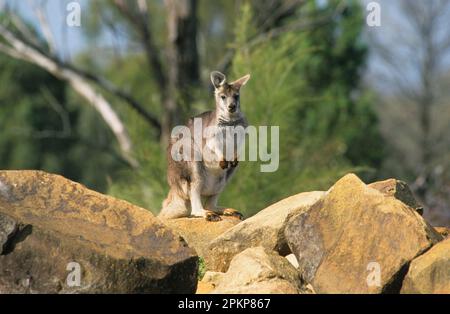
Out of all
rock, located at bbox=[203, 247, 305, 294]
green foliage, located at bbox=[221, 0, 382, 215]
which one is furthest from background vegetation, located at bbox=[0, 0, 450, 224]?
rock, located at bbox=[203, 247, 305, 294]

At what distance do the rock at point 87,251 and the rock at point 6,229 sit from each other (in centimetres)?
4

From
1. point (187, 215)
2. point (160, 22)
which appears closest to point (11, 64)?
point (160, 22)

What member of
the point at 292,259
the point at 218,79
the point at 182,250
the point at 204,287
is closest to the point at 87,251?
the point at 182,250

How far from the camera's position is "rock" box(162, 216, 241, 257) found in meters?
9.52

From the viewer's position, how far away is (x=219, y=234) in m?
9.68

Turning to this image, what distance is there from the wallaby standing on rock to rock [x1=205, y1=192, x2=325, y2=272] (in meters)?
1.21

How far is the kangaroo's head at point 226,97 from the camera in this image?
33.3 feet

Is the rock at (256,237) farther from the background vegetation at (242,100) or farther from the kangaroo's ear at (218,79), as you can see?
the background vegetation at (242,100)

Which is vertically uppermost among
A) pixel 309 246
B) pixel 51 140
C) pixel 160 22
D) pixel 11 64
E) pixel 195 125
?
pixel 160 22

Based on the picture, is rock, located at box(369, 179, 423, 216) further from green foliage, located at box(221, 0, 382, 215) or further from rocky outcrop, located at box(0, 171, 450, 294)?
green foliage, located at box(221, 0, 382, 215)

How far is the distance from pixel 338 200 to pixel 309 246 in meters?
0.47

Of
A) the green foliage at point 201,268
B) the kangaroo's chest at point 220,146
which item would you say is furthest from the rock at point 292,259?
the kangaroo's chest at point 220,146

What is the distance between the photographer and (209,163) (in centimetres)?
1025
